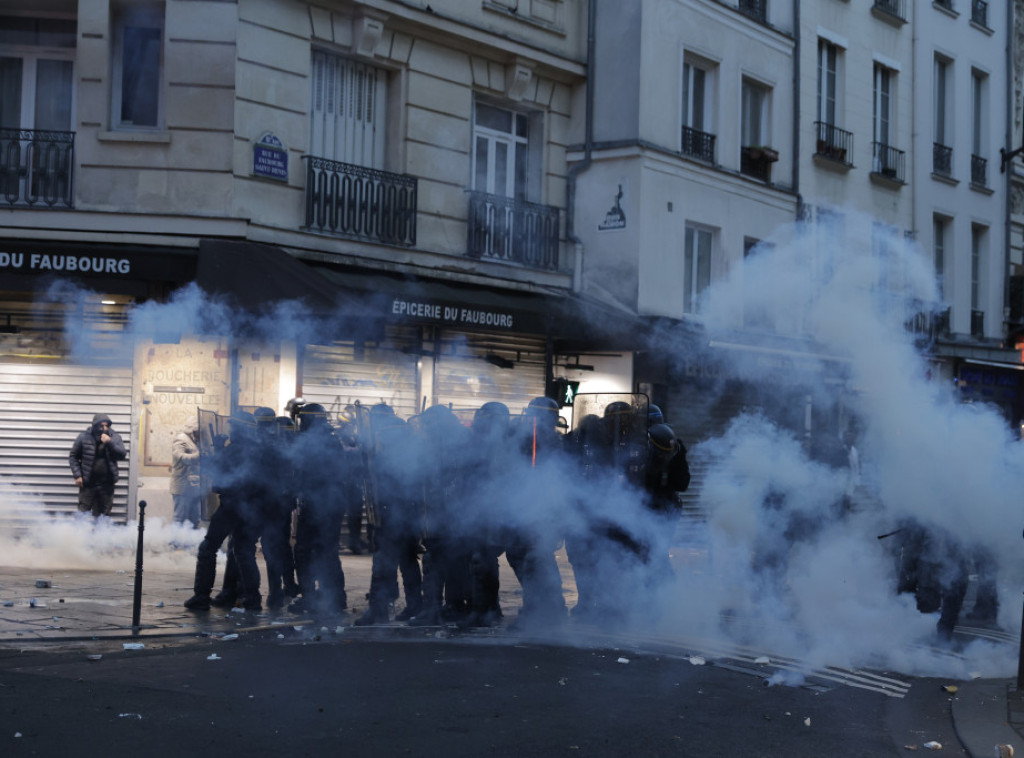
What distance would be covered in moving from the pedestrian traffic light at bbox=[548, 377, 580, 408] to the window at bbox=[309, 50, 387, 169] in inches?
146

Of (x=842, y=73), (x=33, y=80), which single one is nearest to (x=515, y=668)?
(x=33, y=80)

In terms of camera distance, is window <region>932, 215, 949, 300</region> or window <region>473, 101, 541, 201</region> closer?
window <region>473, 101, 541, 201</region>

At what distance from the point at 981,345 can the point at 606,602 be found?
17.0 meters

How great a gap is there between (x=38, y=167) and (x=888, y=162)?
14.5 metres

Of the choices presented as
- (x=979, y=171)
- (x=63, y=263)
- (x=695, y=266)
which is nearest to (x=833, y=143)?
(x=695, y=266)

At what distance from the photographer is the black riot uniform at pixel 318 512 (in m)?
9.39

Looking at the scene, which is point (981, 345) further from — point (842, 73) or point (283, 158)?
point (283, 158)

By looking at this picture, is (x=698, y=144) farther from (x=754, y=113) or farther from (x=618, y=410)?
(x=618, y=410)

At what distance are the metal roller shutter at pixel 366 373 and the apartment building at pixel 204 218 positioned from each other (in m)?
0.02

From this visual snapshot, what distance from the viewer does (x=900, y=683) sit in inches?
280

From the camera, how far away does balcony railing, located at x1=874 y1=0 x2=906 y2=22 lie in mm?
21062

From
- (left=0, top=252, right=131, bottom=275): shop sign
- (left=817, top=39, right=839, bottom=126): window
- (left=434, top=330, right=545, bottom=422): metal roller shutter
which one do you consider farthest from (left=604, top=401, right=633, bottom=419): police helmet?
(left=817, top=39, right=839, bottom=126): window

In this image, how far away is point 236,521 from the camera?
9.31 metres

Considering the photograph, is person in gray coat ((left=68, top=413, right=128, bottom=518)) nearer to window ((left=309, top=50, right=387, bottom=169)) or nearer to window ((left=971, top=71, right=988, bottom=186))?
window ((left=309, top=50, right=387, bottom=169))
